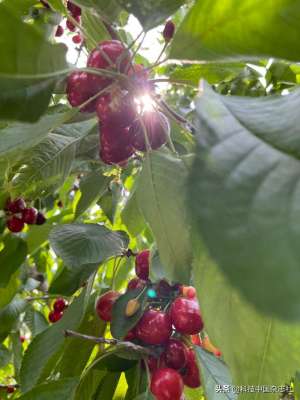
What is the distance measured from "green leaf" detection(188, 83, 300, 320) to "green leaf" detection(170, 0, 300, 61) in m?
0.14

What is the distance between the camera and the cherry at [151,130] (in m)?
0.83

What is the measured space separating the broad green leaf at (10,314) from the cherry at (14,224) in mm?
242

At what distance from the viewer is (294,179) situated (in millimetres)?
366

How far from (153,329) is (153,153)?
39 cm

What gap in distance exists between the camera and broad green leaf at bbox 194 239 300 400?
0.60 metres

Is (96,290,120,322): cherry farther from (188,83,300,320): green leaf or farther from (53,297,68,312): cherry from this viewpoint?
(188,83,300,320): green leaf

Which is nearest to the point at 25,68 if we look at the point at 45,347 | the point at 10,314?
the point at 45,347

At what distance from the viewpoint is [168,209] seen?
739 millimetres

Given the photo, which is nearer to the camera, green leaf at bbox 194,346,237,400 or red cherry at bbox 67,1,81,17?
green leaf at bbox 194,346,237,400

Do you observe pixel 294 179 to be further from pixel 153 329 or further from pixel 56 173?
pixel 153 329

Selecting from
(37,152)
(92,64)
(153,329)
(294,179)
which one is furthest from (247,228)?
(153,329)

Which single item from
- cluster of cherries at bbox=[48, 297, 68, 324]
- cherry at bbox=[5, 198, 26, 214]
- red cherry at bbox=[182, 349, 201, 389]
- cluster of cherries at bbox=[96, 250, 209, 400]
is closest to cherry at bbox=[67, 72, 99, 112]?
cluster of cherries at bbox=[96, 250, 209, 400]

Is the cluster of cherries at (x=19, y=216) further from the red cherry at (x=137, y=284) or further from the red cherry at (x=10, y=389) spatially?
the red cherry at (x=10, y=389)

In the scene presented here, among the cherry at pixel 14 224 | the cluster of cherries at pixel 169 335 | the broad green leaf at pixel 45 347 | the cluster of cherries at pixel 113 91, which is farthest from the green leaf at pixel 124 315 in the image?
the cherry at pixel 14 224
